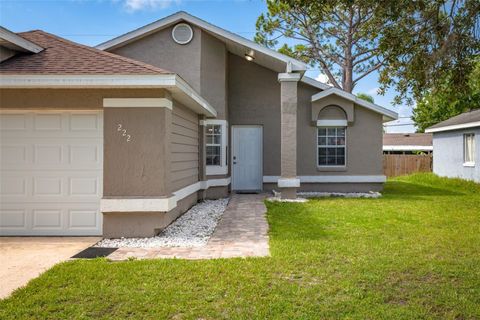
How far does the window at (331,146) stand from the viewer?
1440cm

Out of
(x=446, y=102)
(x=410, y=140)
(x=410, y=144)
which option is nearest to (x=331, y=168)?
(x=446, y=102)

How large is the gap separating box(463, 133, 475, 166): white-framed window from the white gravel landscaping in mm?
13543

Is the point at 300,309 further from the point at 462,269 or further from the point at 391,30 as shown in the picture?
the point at 391,30

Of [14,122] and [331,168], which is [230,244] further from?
[331,168]

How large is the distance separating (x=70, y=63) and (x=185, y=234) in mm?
3720

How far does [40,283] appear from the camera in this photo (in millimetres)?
4680

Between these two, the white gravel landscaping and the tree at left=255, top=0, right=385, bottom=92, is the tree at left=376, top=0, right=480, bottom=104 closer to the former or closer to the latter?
the white gravel landscaping

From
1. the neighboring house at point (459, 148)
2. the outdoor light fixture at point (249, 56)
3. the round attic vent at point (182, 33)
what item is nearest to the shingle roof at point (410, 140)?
the neighboring house at point (459, 148)

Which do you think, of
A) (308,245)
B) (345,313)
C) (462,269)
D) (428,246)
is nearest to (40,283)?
(345,313)

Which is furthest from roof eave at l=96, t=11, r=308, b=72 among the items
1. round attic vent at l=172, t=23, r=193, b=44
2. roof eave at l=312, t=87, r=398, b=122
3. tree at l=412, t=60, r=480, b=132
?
tree at l=412, t=60, r=480, b=132

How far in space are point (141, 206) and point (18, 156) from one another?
2445 millimetres

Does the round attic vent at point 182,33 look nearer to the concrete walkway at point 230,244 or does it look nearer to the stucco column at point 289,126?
the stucco column at point 289,126

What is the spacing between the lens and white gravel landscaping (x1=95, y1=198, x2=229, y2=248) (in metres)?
6.75

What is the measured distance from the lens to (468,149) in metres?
18.7
